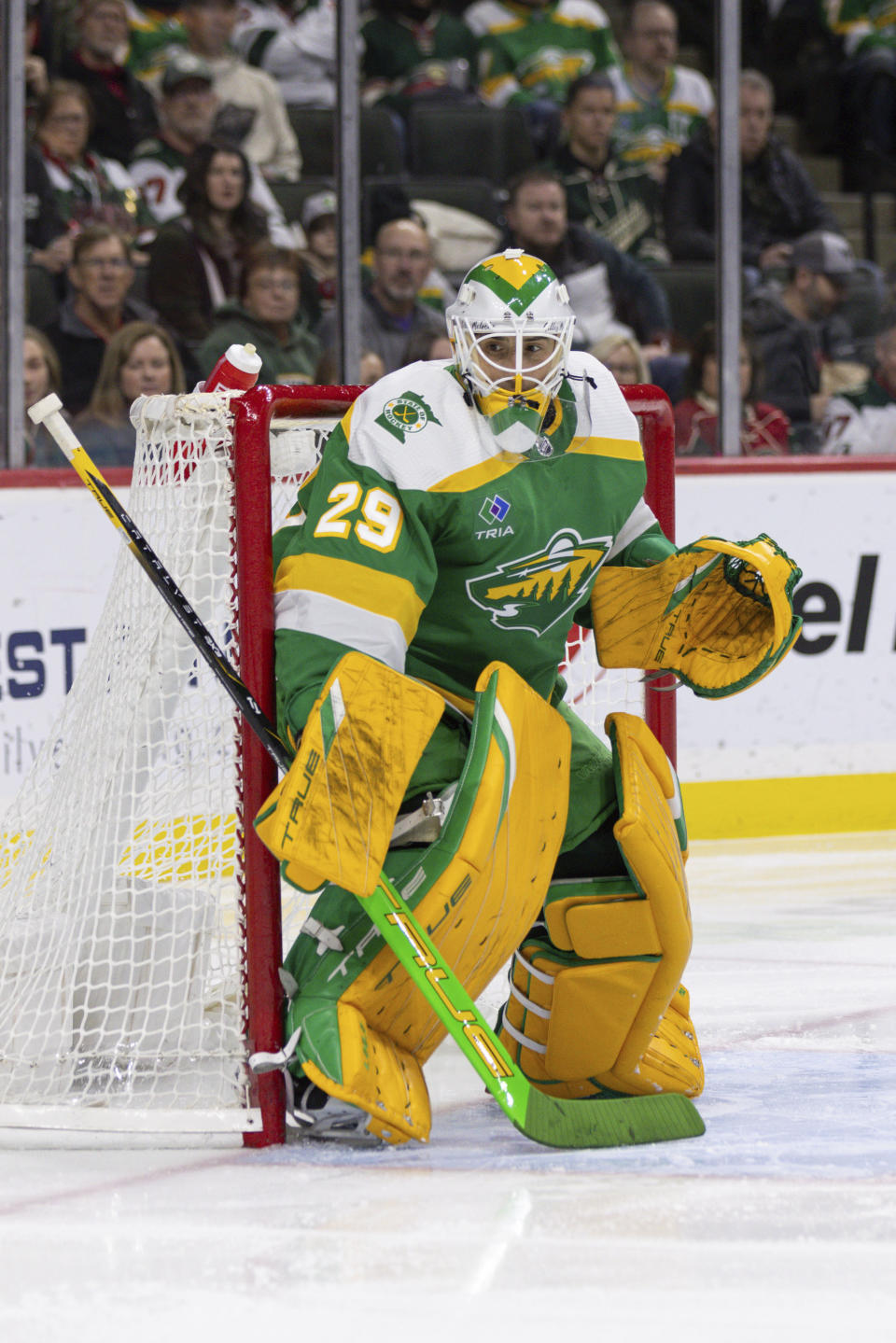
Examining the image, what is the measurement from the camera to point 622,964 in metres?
2.14

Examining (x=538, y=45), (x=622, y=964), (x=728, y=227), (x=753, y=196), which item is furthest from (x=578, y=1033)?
(x=538, y=45)

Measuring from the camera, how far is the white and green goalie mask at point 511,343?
204 cm

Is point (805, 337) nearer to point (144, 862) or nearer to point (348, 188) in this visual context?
point (348, 188)

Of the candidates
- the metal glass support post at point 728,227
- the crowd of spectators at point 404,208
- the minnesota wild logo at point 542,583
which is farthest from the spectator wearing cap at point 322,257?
the minnesota wild logo at point 542,583

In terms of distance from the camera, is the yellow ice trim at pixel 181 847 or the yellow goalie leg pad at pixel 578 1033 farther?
the yellow ice trim at pixel 181 847

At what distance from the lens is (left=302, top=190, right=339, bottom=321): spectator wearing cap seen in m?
4.16

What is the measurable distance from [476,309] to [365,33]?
3829mm

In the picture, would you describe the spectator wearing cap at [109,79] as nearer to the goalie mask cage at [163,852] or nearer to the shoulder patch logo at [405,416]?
the goalie mask cage at [163,852]

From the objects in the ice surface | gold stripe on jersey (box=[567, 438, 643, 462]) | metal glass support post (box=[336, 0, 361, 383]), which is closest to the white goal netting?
the ice surface

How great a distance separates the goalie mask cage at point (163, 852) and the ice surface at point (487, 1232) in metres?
0.10

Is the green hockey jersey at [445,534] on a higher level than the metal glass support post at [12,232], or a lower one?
lower

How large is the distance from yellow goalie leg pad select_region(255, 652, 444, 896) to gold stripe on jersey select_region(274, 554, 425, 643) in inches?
2.6

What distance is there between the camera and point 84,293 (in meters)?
4.07

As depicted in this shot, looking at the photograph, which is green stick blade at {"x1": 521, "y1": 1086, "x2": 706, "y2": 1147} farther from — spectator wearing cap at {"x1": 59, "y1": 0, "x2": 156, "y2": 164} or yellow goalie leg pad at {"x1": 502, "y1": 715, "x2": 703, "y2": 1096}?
spectator wearing cap at {"x1": 59, "y1": 0, "x2": 156, "y2": 164}
